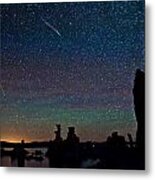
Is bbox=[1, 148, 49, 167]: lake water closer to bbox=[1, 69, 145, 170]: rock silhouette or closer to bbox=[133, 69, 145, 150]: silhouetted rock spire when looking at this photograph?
bbox=[1, 69, 145, 170]: rock silhouette

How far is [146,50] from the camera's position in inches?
66.8

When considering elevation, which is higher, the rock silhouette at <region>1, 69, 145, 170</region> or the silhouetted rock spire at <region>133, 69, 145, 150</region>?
the silhouetted rock spire at <region>133, 69, 145, 150</region>

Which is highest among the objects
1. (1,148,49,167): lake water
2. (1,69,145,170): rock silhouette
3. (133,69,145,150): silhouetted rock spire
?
(133,69,145,150): silhouetted rock spire

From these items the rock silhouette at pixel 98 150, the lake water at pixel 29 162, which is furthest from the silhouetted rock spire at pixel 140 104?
the lake water at pixel 29 162

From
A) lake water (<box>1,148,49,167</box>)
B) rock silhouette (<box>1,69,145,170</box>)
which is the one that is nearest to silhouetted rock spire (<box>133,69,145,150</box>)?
rock silhouette (<box>1,69,145,170</box>)

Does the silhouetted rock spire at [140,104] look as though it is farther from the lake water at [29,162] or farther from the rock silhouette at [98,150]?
the lake water at [29,162]

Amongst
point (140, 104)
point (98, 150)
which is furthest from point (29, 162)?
point (140, 104)

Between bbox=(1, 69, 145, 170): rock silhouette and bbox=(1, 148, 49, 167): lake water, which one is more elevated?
bbox=(1, 69, 145, 170): rock silhouette

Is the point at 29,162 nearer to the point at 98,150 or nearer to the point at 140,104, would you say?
the point at 98,150

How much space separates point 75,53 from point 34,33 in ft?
0.55

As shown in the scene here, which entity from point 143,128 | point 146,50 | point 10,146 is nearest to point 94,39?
point 146,50

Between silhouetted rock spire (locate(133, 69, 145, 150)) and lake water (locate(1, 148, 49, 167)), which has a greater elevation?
silhouetted rock spire (locate(133, 69, 145, 150))

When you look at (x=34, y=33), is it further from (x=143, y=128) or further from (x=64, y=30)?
(x=143, y=128)

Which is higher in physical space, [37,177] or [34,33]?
[34,33]
